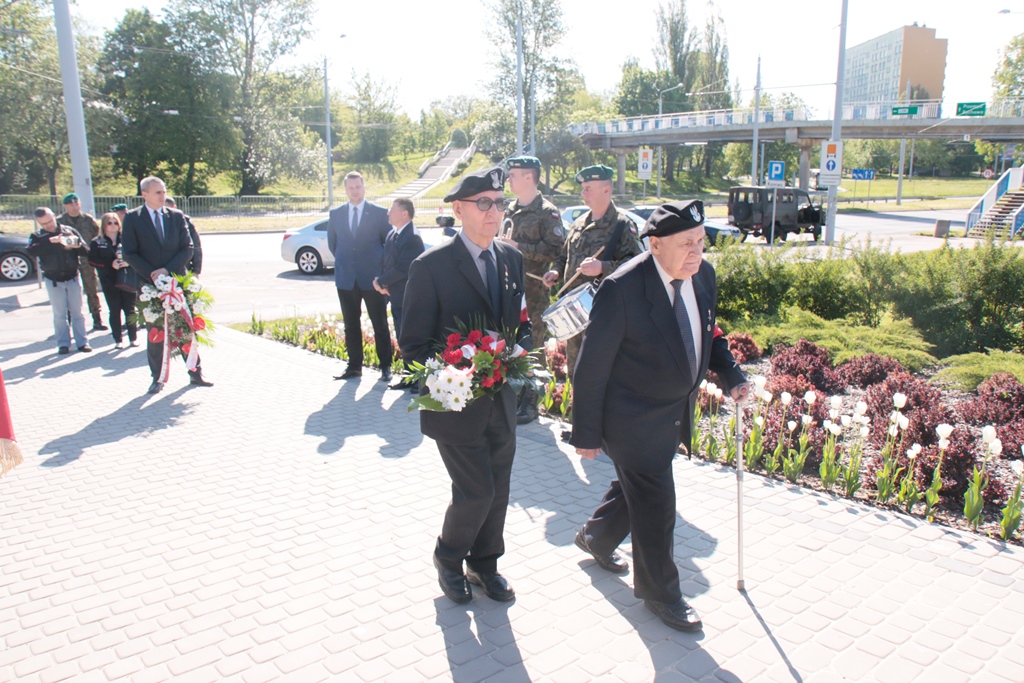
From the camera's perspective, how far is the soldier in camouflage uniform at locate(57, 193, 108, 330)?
37.4 ft

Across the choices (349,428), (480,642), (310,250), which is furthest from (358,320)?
(310,250)

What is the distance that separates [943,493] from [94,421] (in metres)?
7.01

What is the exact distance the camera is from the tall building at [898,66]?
130500 millimetres

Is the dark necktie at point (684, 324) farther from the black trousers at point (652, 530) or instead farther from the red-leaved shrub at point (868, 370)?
the red-leaved shrub at point (868, 370)

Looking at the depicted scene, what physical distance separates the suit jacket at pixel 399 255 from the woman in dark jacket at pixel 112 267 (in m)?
4.62

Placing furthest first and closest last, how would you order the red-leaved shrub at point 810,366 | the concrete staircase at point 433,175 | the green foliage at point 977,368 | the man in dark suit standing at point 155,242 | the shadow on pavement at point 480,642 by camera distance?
the concrete staircase at point 433,175 → the man in dark suit standing at point 155,242 → the red-leaved shrub at point 810,366 → the green foliage at point 977,368 → the shadow on pavement at point 480,642

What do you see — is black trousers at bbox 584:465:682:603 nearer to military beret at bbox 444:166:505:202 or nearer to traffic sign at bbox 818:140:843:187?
military beret at bbox 444:166:505:202

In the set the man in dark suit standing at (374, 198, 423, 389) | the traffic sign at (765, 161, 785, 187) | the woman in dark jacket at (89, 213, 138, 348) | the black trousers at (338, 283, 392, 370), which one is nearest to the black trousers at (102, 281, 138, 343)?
the woman in dark jacket at (89, 213, 138, 348)

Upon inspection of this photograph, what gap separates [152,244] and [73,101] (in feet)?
20.0

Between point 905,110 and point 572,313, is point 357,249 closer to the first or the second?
point 572,313

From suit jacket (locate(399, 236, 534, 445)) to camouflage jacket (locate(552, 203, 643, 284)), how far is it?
6.48 feet

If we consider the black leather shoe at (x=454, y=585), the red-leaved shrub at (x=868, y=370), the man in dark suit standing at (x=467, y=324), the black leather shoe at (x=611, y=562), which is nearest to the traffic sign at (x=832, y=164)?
the red-leaved shrub at (x=868, y=370)

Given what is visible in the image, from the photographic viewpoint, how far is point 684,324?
3436 millimetres

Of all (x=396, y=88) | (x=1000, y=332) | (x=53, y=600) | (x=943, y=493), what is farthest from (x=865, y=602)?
(x=396, y=88)
